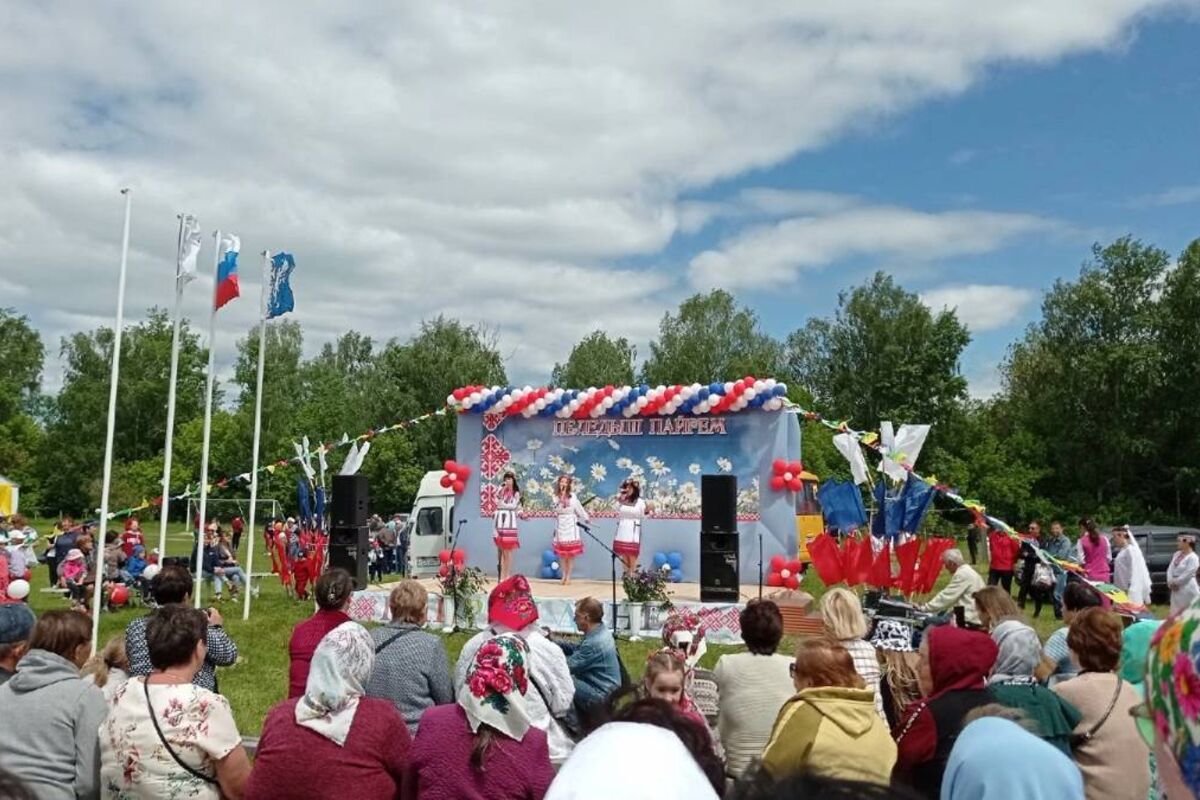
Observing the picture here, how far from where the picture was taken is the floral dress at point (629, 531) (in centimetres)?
1399

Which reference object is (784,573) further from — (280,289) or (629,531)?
(280,289)

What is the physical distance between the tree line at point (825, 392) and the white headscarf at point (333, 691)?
2851cm

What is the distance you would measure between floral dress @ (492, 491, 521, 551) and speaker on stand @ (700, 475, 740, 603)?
3393 millimetres

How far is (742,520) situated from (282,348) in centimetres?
4508

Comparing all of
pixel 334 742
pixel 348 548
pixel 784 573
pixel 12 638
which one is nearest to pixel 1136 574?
pixel 784 573

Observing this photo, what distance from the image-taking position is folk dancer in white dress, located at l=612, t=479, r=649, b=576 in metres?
14.0

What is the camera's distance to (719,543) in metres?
12.6

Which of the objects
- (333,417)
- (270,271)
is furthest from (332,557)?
(333,417)

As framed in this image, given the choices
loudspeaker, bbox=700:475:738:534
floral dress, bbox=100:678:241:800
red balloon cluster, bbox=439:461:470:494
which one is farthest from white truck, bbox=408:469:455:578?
floral dress, bbox=100:678:241:800

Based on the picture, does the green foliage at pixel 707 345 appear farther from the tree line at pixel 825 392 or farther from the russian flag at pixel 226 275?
the russian flag at pixel 226 275

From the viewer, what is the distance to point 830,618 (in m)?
4.19

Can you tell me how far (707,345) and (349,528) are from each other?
29565mm

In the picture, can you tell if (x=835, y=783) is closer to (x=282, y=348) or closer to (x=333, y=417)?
(x=333, y=417)

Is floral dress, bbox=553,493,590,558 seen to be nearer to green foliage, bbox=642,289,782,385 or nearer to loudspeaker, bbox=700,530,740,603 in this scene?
loudspeaker, bbox=700,530,740,603
